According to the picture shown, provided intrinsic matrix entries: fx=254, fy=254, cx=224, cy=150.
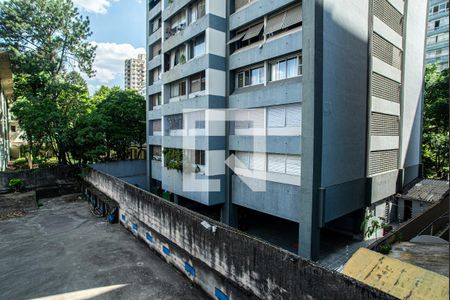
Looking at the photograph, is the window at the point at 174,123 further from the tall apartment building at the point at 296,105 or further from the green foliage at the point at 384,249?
the green foliage at the point at 384,249

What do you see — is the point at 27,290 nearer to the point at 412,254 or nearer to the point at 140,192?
the point at 140,192

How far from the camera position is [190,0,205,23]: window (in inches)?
603

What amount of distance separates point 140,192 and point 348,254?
10758 mm

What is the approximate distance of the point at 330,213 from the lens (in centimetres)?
1138

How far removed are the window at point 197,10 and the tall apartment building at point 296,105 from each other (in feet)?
0.37

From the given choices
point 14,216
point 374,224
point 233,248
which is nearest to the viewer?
point 233,248

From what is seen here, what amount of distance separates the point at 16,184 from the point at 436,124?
36112 millimetres

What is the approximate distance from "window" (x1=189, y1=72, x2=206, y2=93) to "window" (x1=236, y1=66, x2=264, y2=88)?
221 centimetres

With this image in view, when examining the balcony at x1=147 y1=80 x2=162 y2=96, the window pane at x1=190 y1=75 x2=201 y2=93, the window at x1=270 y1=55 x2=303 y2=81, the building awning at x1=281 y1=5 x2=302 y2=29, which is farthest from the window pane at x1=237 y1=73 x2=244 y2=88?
the balcony at x1=147 y1=80 x2=162 y2=96

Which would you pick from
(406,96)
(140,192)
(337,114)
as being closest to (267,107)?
(337,114)

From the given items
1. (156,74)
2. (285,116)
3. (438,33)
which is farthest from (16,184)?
(438,33)

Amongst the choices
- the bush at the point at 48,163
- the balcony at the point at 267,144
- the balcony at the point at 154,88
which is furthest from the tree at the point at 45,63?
the balcony at the point at 267,144

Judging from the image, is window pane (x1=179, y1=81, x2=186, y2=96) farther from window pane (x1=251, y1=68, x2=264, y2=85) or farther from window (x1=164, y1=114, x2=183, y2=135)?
window pane (x1=251, y1=68, x2=264, y2=85)

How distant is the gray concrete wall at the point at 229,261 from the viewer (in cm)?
507
